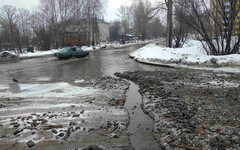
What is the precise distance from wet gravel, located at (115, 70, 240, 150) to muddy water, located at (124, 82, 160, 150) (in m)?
0.15

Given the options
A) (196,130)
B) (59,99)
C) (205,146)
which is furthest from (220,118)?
(59,99)

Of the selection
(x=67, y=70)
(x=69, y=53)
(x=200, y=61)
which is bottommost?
(x=67, y=70)

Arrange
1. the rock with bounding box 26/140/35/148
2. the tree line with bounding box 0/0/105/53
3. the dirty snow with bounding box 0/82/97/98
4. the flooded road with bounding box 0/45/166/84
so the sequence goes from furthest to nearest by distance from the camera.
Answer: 1. the tree line with bounding box 0/0/105/53
2. the flooded road with bounding box 0/45/166/84
3. the dirty snow with bounding box 0/82/97/98
4. the rock with bounding box 26/140/35/148

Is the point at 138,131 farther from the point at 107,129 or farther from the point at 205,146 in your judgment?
the point at 205,146

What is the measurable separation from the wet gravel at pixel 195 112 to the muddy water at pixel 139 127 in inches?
6.0

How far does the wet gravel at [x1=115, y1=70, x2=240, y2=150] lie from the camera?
351 centimetres

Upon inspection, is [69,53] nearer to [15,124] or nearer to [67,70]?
[67,70]

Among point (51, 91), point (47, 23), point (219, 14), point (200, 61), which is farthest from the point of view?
point (47, 23)

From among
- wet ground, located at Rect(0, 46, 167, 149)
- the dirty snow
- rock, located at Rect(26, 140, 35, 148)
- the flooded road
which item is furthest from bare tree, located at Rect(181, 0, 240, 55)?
rock, located at Rect(26, 140, 35, 148)

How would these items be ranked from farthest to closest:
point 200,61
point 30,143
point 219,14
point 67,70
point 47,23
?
point 47,23 → point 219,14 → point 67,70 → point 200,61 → point 30,143

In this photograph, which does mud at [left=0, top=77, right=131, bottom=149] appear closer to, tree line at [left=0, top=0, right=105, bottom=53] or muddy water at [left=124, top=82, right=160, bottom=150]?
muddy water at [left=124, top=82, right=160, bottom=150]

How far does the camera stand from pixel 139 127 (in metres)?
4.36

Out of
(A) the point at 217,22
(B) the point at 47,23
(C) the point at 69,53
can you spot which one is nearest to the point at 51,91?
(A) the point at 217,22

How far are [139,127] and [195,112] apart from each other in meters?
1.59
